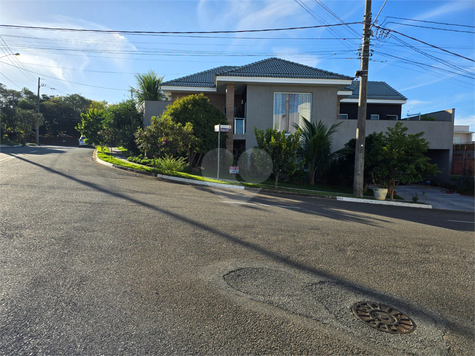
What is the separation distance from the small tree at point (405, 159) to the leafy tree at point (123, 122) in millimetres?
15545

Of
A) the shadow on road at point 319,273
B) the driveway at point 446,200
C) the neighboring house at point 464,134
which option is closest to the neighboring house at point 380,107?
the driveway at point 446,200

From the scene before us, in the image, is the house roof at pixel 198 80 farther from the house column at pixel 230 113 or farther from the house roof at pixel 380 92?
the house roof at pixel 380 92

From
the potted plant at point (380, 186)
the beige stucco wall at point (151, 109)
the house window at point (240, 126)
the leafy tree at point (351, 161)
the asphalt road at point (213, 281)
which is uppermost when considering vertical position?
the beige stucco wall at point (151, 109)

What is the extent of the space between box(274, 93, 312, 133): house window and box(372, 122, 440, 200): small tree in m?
6.30

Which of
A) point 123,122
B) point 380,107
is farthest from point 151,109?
point 380,107

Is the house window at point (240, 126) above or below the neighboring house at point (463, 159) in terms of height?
above

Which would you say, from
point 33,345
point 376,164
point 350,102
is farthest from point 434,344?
point 350,102

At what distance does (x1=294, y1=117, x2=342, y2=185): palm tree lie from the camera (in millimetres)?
17484

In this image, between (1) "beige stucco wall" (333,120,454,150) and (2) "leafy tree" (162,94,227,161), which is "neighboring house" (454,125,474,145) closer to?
(1) "beige stucco wall" (333,120,454,150)

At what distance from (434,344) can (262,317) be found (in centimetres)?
171

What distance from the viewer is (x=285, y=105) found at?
65.8ft

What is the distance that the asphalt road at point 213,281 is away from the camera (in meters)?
2.93

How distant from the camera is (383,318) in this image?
3549mm

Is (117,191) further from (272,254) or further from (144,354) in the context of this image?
(144,354)
